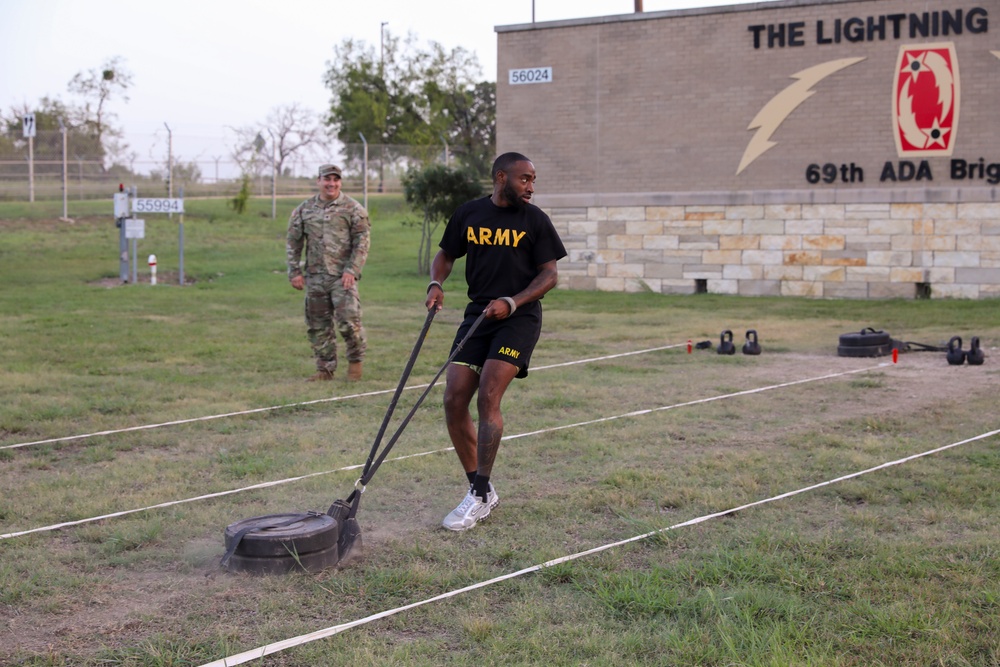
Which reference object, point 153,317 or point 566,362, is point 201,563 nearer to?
point 566,362

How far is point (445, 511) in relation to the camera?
227 inches

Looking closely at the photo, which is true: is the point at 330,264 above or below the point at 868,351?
above

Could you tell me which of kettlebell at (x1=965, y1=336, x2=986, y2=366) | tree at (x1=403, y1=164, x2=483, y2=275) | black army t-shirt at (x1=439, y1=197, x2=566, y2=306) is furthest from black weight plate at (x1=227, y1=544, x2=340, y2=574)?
tree at (x1=403, y1=164, x2=483, y2=275)

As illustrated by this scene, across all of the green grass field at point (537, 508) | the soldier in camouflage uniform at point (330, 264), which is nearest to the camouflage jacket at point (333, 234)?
the soldier in camouflage uniform at point (330, 264)

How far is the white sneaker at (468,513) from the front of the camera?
534 cm

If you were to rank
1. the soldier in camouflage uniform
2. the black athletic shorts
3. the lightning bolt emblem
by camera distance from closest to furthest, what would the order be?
1. the black athletic shorts
2. the soldier in camouflage uniform
3. the lightning bolt emblem

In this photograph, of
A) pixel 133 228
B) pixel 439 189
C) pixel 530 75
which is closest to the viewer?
pixel 133 228

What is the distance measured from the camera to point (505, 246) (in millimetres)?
5629

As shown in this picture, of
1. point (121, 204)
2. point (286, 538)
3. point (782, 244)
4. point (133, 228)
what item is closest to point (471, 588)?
point (286, 538)

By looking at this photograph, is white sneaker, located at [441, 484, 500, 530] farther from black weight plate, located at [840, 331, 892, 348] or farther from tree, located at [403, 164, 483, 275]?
tree, located at [403, 164, 483, 275]

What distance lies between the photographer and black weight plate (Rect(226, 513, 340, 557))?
15.1 feet

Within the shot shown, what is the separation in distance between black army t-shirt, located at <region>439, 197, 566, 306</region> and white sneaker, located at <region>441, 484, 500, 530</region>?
1.03m

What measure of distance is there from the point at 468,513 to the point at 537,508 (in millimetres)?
480

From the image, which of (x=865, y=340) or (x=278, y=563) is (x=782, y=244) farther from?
(x=278, y=563)
